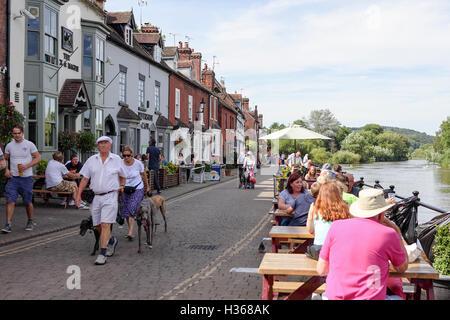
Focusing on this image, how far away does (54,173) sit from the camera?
13703mm

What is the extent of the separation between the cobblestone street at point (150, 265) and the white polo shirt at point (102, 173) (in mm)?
1160

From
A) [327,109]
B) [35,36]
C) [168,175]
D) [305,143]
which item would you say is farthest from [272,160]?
[35,36]

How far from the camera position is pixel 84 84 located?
20.2 m

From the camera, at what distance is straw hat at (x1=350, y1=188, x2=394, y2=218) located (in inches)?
156

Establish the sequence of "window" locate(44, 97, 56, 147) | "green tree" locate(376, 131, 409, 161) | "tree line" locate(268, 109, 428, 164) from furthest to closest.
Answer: "green tree" locate(376, 131, 409, 161)
"tree line" locate(268, 109, 428, 164)
"window" locate(44, 97, 56, 147)

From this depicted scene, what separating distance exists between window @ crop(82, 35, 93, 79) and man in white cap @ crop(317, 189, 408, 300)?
1919 cm

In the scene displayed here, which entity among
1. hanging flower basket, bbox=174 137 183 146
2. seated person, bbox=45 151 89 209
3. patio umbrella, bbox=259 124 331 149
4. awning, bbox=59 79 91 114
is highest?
awning, bbox=59 79 91 114

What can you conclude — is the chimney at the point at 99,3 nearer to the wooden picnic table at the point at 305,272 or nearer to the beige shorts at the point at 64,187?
the beige shorts at the point at 64,187

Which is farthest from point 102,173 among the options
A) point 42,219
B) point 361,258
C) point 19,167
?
point 42,219

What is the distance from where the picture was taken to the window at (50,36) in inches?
698

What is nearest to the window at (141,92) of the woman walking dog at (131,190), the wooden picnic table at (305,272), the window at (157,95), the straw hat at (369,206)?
the window at (157,95)

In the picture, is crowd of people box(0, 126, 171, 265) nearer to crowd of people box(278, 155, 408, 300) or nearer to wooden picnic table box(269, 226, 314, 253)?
wooden picnic table box(269, 226, 314, 253)

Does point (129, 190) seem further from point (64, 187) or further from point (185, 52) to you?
point (185, 52)

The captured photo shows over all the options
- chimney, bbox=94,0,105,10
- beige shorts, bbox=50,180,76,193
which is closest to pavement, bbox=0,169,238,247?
beige shorts, bbox=50,180,76,193
